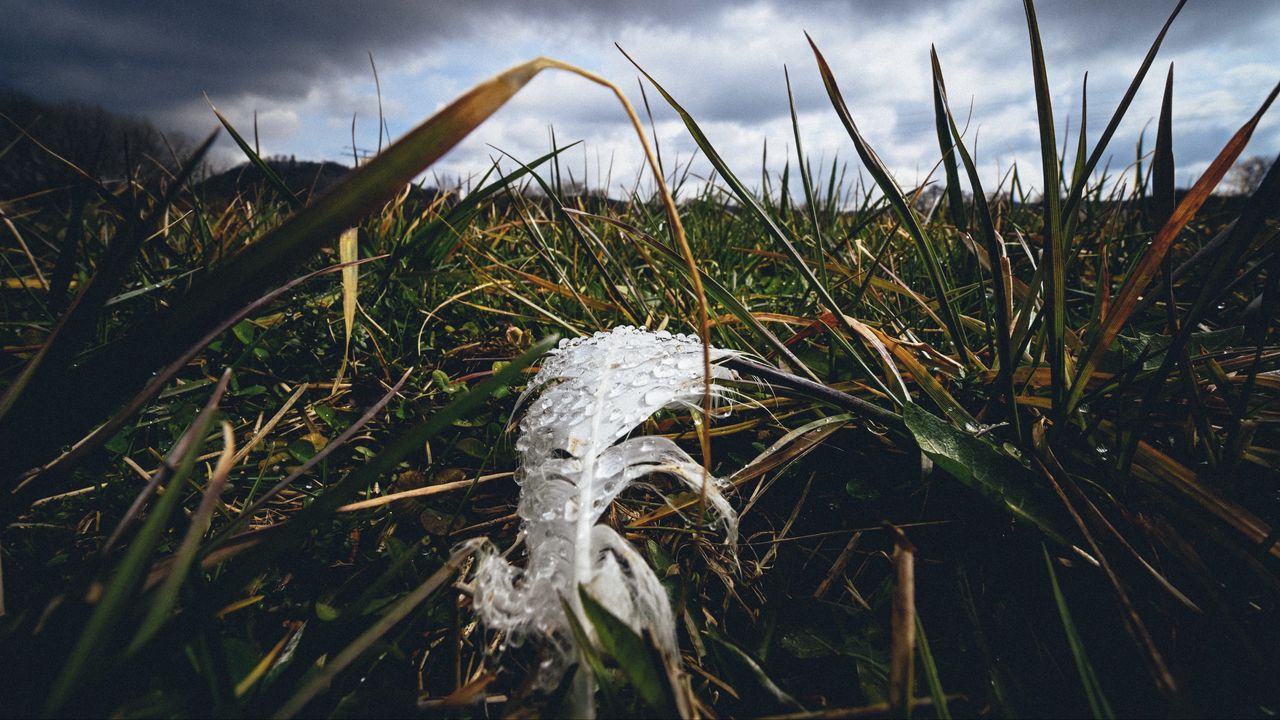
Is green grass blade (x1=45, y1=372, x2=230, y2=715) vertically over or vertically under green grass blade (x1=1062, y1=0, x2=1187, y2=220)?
under

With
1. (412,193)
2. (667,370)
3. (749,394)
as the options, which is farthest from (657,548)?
(412,193)

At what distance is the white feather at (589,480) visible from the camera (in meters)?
0.75

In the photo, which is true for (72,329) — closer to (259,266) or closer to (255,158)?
(259,266)

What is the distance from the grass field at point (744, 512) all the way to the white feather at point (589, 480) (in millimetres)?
67

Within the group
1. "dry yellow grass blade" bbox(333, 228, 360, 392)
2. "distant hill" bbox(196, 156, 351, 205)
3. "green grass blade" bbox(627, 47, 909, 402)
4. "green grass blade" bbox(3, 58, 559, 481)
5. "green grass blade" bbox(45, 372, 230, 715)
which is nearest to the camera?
"green grass blade" bbox(45, 372, 230, 715)

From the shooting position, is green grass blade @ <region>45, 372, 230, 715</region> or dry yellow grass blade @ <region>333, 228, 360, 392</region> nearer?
green grass blade @ <region>45, 372, 230, 715</region>

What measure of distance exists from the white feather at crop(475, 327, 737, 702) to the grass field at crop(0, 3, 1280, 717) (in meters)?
0.07

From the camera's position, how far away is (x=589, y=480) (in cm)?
93

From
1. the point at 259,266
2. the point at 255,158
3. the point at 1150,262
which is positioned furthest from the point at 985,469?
the point at 255,158

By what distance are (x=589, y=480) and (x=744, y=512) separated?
0.29 metres

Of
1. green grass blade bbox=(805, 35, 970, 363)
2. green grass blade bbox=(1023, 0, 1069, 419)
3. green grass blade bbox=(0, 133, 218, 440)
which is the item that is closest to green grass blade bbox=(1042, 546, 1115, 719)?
green grass blade bbox=(1023, 0, 1069, 419)

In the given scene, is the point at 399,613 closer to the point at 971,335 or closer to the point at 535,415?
the point at 535,415

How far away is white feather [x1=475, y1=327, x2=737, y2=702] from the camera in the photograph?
0.75 meters

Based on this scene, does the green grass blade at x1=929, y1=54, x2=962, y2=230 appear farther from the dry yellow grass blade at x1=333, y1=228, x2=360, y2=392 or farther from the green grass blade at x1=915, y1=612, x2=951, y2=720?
the dry yellow grass blade at x1=333, y1=228, x2=360, y2=392
